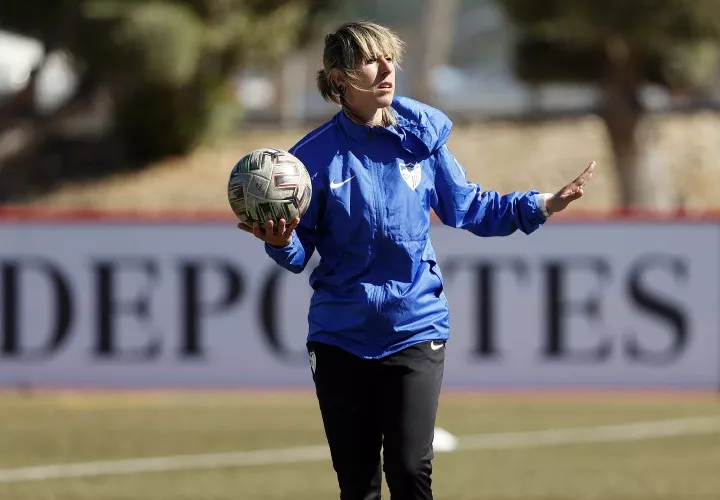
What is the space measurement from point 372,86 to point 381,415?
1.23m

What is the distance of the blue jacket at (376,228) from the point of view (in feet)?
19.1

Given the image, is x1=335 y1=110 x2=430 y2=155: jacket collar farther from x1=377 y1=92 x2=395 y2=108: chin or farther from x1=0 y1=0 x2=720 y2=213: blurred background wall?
x1=0 y1=0 x2=720 y2=213: blurred background wall

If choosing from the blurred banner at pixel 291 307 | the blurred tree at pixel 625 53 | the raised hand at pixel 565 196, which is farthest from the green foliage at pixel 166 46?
the raised hand at pixel 565 196

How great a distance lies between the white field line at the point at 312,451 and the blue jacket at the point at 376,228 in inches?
189

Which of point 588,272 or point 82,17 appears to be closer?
point 588,272

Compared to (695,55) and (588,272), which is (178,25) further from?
(588,272)

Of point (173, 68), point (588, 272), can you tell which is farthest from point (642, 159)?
point (588, 272)

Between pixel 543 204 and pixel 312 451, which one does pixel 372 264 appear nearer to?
pixel 543 204

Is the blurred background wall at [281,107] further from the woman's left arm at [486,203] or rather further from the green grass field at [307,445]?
the woman's left arm at [486,203]

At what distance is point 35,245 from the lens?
14.8m

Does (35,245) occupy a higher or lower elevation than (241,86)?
lower

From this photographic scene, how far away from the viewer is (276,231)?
18.7 ft

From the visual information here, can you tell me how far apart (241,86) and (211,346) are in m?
29.4

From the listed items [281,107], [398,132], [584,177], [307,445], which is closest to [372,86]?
[398,132]
